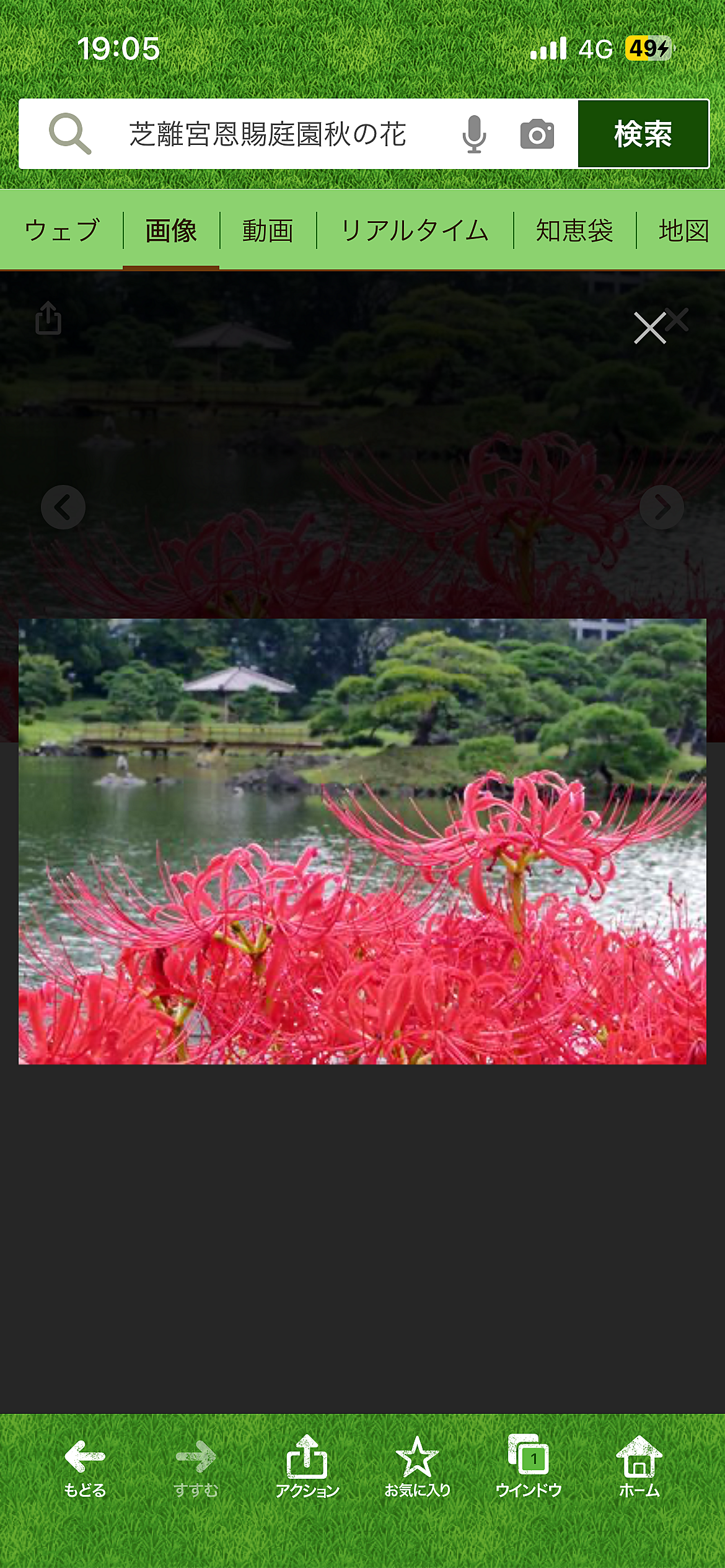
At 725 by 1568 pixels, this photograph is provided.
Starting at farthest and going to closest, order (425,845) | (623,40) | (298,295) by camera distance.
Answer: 1. (298,295)
2. (623,40)
3. (425,845)

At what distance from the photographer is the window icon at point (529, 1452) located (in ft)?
11.0

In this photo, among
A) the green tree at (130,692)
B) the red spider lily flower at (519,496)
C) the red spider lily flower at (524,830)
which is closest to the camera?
the red spider lily flower at (524,830)

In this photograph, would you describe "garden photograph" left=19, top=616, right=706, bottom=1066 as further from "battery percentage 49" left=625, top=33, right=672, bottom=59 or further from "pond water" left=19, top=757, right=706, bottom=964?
"battery percentage 49" left=625, top=33, right=672, bottom=59

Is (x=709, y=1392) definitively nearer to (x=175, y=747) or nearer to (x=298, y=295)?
(x=175, y=747)

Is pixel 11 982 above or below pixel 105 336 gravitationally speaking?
below

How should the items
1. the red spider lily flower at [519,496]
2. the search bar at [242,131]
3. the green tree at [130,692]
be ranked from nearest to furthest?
the green tree at [130,692] < the search bar at [242,131] < the red spider lily flower at [519,496]

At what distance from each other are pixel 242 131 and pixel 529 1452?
8.57 ft

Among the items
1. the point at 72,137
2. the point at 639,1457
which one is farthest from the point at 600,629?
the point at 639,1457

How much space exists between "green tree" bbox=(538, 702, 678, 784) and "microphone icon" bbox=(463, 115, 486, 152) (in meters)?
1.16

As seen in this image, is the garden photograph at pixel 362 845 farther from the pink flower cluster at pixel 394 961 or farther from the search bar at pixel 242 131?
the search bar at pixel 242 131

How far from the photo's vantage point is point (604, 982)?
331 centimetres

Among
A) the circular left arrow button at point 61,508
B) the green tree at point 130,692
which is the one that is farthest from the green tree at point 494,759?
the circular left arrow button at point 61,508

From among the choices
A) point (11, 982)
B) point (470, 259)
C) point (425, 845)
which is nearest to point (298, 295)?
point (470, 259)

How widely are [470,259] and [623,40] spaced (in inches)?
20.3
